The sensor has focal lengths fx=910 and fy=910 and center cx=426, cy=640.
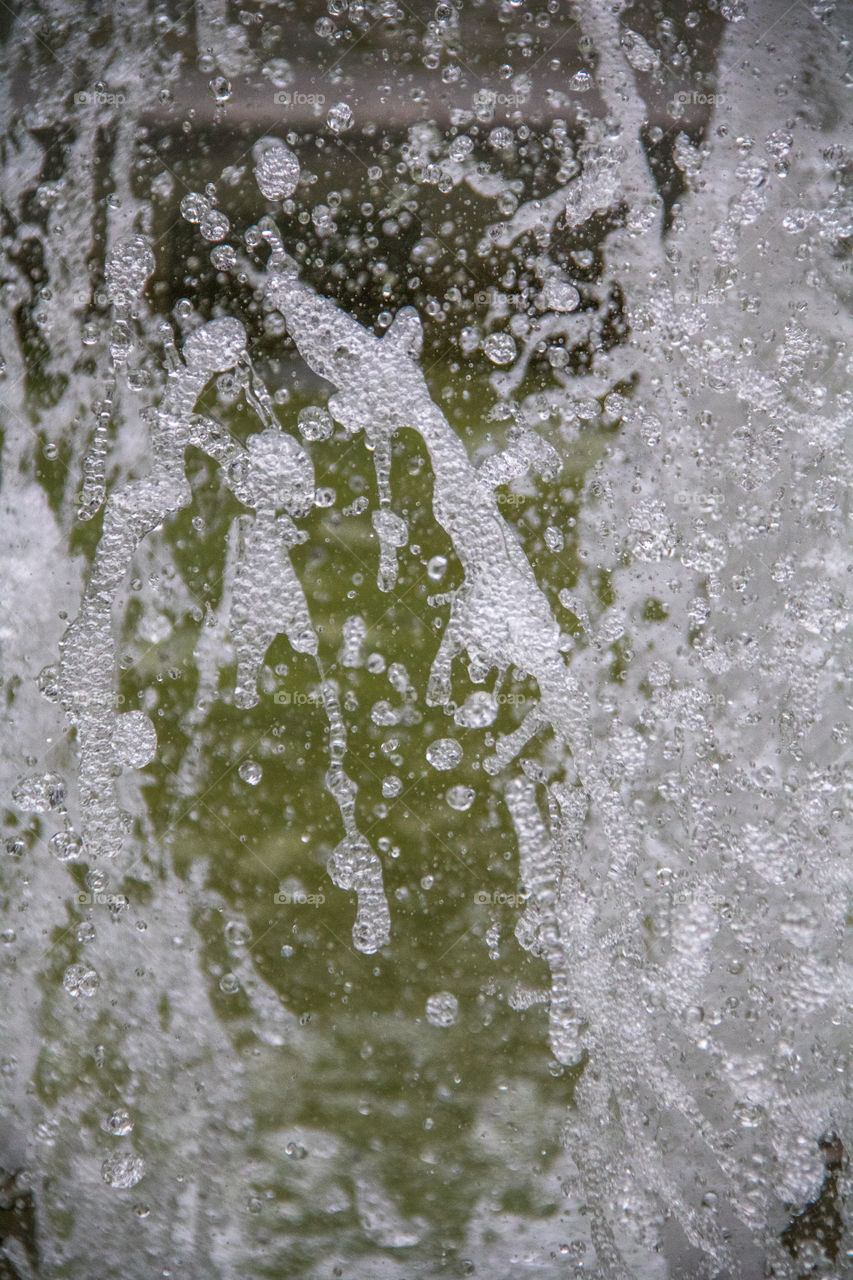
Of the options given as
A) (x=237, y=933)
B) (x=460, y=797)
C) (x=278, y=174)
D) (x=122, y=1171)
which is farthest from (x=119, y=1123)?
(x=278, y=174)

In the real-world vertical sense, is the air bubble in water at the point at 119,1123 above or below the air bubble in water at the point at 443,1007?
below

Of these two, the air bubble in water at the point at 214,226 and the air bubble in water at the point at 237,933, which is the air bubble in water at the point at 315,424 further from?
the air bubble in water at the point at 237,933

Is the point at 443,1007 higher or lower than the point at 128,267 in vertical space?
lower

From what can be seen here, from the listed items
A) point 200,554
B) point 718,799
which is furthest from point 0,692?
point 718,799

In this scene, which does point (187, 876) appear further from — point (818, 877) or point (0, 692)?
point (818, 877)

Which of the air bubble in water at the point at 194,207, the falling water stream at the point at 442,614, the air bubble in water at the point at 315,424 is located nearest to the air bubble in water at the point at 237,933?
the falling water stream at the point at 442,614

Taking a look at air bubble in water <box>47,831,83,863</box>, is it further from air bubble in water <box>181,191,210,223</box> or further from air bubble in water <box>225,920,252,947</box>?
air bubble in water <box>181,191,210,223</box>

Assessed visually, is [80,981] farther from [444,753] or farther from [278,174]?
[278,174]
